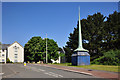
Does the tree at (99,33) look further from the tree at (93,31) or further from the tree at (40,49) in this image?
the tree at (40,49)

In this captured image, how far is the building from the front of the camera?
8138 cm

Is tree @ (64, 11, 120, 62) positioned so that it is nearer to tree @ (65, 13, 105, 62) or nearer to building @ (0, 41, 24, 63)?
tree @ (65, 13, 105, 62)

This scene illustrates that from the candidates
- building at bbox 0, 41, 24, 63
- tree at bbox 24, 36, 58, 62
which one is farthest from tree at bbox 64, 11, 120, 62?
building at bbox 0, 41, 24, 63

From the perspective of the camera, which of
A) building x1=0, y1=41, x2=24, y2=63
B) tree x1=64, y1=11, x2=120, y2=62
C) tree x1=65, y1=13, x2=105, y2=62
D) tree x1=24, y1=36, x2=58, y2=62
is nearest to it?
tree x1=64, y1=11, x2=120, y2=62

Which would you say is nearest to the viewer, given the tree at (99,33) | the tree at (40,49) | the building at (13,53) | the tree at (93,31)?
the tree at (99,33)

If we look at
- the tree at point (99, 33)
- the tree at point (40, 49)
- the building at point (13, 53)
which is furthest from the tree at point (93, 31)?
the building at point (13, 53)

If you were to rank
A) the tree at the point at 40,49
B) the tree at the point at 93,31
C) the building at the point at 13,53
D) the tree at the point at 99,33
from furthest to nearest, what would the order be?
the building at the point at 13,53
the tree at the point at 40,49
the tree at the point at 93,31
the tree at the point at 99,33

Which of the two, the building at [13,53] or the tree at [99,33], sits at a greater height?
the tree at [99,33]

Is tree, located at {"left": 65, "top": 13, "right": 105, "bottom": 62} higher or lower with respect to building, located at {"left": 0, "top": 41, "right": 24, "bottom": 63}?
higher

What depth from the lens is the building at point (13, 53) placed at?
81381mm

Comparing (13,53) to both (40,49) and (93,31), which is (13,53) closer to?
(40,49)

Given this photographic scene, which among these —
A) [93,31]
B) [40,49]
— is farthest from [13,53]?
[93,31]

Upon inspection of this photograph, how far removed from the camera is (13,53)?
3226 inches

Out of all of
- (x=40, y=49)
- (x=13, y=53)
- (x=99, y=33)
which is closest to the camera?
(x=99, y=33)
